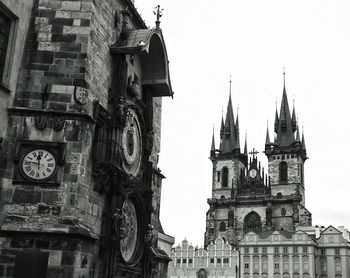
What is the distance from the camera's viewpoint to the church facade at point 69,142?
28.7 feet

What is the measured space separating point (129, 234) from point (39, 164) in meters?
3.14

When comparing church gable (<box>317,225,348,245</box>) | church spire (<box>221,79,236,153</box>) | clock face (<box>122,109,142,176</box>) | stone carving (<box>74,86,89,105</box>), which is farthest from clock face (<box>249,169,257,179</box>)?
stone carving (<box>74,86,89,105</box>)

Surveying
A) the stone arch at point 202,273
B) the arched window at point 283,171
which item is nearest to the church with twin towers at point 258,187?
the arched window at point 283,171

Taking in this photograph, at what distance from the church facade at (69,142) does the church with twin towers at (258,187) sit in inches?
2804

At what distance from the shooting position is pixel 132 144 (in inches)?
459

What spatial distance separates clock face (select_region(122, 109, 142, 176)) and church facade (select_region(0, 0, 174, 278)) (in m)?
0.04

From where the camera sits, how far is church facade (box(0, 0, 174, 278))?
28.7ft

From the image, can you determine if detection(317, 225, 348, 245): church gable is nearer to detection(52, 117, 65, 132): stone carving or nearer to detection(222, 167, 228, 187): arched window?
detection(222, 167, 228, 187): arched window

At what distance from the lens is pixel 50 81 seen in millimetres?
9758

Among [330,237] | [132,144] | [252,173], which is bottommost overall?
[132,144]

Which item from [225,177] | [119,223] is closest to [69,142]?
[119,223]

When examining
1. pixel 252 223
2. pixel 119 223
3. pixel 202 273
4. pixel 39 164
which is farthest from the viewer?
pixel 252 223

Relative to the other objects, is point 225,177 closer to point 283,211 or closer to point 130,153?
point 283,211

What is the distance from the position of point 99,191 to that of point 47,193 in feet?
4.20
